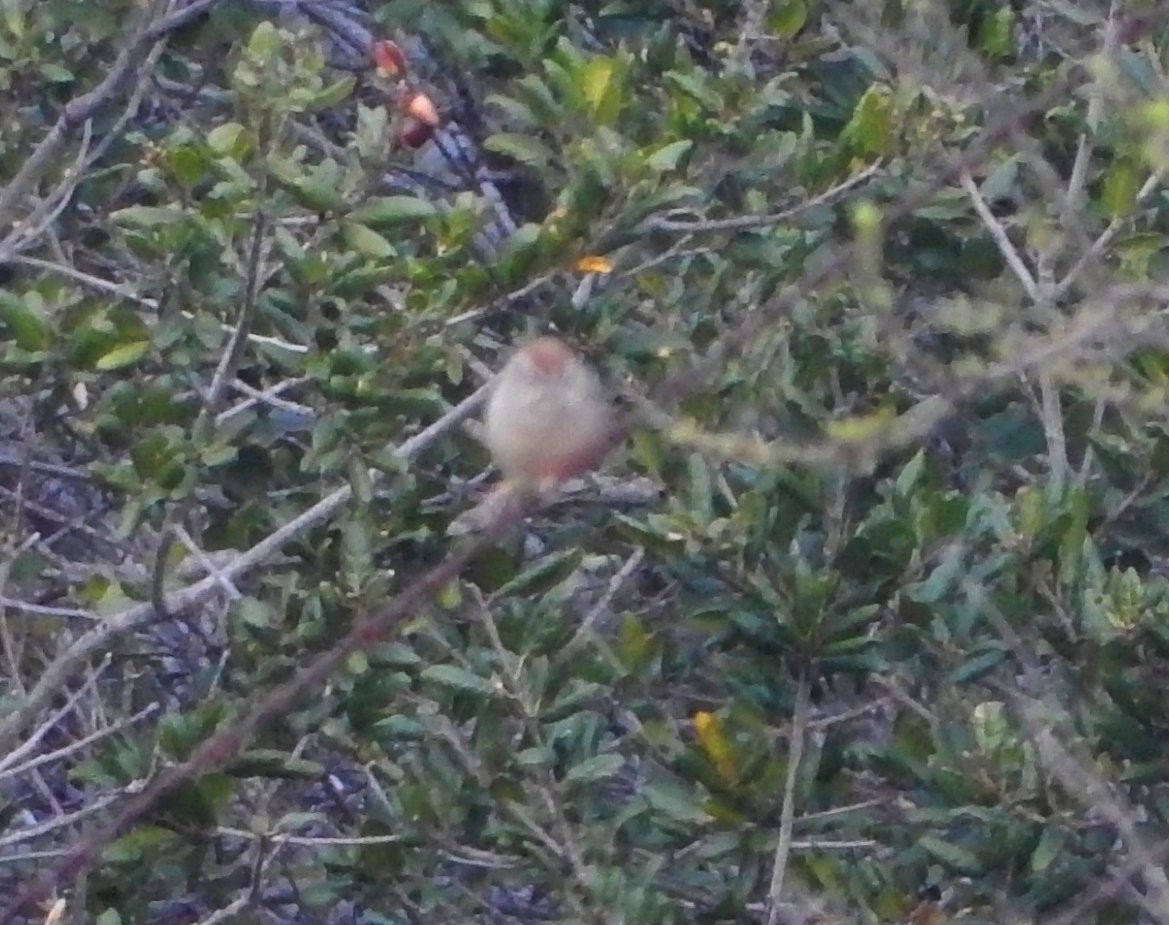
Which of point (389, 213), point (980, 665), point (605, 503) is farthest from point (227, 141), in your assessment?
point (980, 665)

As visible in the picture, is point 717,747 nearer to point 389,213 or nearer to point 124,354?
point 389,213

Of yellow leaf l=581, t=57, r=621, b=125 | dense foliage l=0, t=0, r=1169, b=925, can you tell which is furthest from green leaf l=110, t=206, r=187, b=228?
yellow leaf l=581, t=57, r=621, b=125

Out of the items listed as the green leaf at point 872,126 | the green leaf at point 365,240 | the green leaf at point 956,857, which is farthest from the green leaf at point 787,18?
the green leaf at point 956,857

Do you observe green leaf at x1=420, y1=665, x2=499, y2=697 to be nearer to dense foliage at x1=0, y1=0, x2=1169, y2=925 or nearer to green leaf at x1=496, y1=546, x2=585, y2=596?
dense foliage at x1=0, y1=0, x2=1169, y2=925

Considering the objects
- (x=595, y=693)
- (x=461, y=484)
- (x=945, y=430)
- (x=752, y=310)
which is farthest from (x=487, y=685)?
(x=945, y=430)

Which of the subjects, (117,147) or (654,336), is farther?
(117,147)

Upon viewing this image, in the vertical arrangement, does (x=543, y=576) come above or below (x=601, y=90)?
below

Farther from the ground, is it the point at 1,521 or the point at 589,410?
the point at 589,410

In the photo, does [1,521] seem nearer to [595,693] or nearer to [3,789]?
[3,789]
